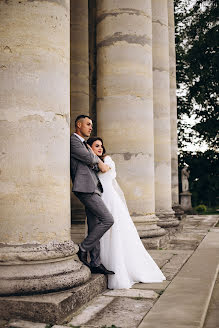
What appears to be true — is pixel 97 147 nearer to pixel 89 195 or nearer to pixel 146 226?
pixel 89 195

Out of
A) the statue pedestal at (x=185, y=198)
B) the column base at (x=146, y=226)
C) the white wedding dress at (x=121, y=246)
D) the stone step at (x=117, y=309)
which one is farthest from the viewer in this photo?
the statue pedestal at (x=185, y=198)

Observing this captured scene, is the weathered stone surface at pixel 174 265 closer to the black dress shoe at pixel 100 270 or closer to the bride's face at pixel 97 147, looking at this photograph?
the black dress shoe at pixel 100 270

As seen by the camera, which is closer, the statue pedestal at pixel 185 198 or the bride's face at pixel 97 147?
the bride's face at pixel 97 147

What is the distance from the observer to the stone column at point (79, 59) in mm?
14914

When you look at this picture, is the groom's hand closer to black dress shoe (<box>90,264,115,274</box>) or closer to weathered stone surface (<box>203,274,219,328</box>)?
black dress shoe (<box>90,264,115,274</box>)

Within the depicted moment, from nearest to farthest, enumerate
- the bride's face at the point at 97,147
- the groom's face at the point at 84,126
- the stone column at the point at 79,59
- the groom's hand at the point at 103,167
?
the groom's face at the point at 84,126
the groom's hand at the point at 103,167
the bride's face at the point at 97,147
the stone column at the point at 79,59

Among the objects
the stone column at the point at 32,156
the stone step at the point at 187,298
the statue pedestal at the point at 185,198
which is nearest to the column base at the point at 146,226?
the stone step at the point at 187,298

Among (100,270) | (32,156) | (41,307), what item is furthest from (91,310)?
(32,156)

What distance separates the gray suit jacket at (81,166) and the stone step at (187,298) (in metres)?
2.12

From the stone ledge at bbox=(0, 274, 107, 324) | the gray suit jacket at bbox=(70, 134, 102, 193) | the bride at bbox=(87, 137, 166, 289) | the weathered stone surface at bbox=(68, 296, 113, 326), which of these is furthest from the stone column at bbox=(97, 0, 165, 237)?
the stone ledge at bbox=(0, 274, 107, 324)

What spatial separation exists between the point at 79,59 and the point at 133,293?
10347 mm

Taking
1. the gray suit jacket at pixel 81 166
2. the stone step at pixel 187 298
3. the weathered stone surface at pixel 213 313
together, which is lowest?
the weathered stone surface at pixel 213 313

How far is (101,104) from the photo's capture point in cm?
1084

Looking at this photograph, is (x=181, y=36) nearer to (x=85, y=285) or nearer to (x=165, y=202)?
(x=165, y=202)
